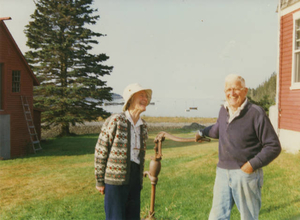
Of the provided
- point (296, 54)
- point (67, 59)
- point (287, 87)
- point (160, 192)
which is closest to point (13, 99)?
point (67, 59)

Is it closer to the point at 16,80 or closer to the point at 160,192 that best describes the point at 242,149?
the point at 160,192

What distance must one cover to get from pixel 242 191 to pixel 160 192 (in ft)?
9.14

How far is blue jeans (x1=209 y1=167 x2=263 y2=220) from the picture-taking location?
7.75 feet

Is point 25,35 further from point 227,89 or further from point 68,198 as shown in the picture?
point 227,89

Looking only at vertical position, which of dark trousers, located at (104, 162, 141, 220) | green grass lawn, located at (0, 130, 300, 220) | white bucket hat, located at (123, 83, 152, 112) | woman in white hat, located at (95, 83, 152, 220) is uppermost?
white bucket hat, located at (123, 83, 152, 112)

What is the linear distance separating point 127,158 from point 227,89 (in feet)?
3.51

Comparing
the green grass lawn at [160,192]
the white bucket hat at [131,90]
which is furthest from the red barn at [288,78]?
the white bucket hat at [131,90]

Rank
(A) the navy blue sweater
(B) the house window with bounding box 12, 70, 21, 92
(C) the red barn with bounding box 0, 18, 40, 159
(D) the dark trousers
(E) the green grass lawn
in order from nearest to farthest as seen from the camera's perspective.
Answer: (A) the navy blue sweater → (D) the dark trousers → (E) the green grass lawn → (C) the red barn with bounding box 0, 18, 40, 159 → (B) the house window with bounding box 12, 70, 21, 92

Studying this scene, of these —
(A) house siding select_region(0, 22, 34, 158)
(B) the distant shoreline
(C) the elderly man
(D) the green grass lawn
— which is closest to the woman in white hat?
(C) the elderly man

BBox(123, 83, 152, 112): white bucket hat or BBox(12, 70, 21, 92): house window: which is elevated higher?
BBox(12, 70, 21, 92): house window

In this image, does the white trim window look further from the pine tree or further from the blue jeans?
the pine tree

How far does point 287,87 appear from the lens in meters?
7.63

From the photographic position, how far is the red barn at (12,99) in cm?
1021

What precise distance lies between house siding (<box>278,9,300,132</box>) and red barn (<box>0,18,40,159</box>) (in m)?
9.04
